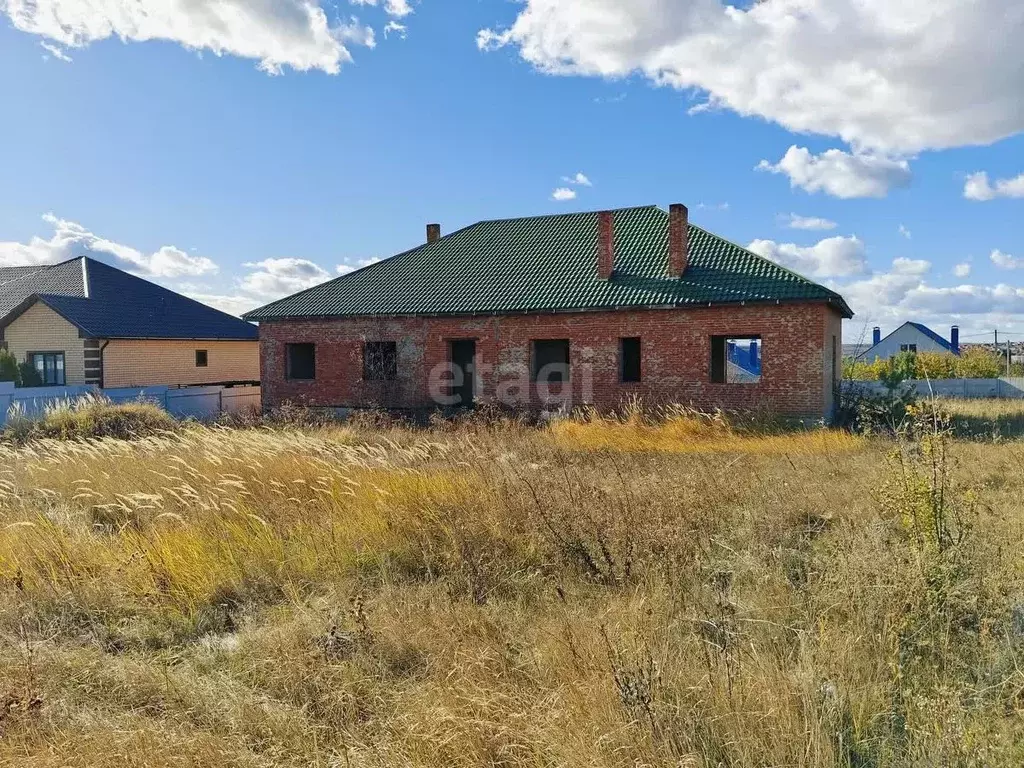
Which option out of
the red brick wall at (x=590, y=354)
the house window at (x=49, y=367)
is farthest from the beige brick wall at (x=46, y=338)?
the red brick wall at (x=590, y=354)

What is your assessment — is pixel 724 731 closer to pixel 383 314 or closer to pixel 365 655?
pixel 365 655

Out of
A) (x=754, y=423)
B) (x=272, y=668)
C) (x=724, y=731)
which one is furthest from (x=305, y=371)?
(x=724, y=731)

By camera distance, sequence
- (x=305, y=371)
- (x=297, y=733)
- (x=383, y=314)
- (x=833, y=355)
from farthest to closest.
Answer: (x=305, y=371) < (x=383, y=314) < (x=833, y=355) < (x=297, y=733)

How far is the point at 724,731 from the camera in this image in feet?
8.46

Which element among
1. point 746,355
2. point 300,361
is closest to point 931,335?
point 746,355

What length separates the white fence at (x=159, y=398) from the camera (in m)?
17.0

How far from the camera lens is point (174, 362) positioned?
84.0 ft

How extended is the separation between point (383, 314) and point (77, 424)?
8141 mm

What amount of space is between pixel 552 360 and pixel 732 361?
22956 mm

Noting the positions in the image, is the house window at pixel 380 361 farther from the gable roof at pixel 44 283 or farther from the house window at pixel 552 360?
the gable roof at pixel 44 283

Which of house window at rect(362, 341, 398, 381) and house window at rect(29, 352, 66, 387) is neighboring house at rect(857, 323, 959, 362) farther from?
house window at rect(29, 352, 66, 387)

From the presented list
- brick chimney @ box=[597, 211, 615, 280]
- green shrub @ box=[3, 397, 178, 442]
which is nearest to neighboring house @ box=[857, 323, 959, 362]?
brick chimney @ box=[597, 211, 615, 280]

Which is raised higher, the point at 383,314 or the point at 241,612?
the point at 383,314

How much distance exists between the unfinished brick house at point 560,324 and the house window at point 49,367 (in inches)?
328
